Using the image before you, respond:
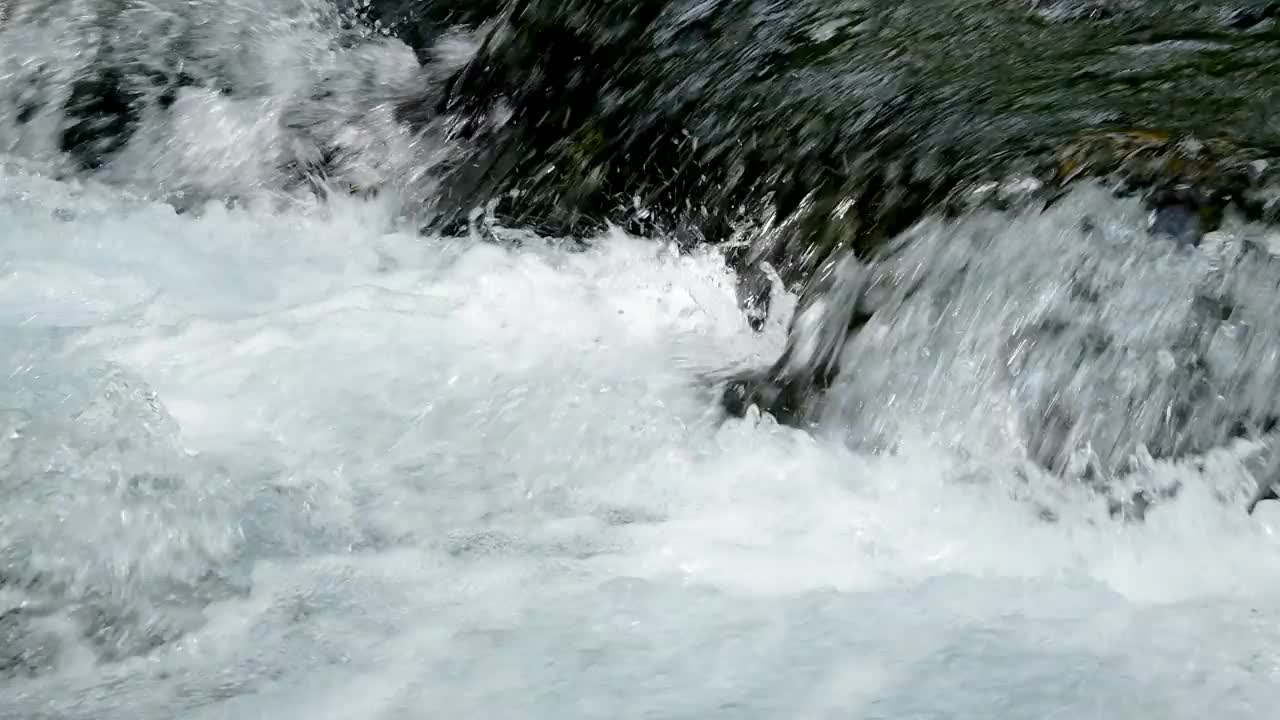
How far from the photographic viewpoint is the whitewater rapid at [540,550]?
104 inches

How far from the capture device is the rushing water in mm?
2662

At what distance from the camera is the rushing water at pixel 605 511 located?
2.66 meters

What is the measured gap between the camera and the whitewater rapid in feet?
8.65

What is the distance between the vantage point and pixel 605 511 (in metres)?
3.34

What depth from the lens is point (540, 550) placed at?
124 inches

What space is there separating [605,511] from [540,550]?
0.78 feet

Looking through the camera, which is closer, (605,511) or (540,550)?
(540,550)

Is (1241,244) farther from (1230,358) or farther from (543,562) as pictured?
(543,562)

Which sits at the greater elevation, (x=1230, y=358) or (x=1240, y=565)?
(x=1230, y=358)

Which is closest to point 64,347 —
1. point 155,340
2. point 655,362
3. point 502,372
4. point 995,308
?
point 155,340

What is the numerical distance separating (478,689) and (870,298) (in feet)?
5.19

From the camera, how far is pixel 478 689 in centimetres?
265

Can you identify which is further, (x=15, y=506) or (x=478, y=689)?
(x=15, y=506)

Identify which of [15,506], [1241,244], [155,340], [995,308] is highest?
[1241,244]
